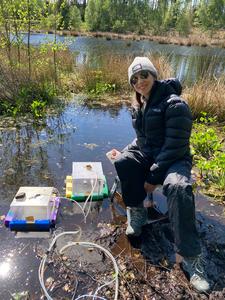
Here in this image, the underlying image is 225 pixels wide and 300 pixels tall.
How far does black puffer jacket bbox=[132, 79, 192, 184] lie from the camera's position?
94.4 inches

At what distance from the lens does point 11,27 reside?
612 cm

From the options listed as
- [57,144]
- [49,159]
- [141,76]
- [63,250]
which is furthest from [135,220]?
[57,144]

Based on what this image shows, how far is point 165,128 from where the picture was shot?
254 cm

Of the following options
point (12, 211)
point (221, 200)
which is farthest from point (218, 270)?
point (12, 211)

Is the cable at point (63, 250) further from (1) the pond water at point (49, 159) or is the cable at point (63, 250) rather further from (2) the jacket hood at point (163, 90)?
(2) the jacket hood at point (163, 90)

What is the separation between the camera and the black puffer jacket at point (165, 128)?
2.40m

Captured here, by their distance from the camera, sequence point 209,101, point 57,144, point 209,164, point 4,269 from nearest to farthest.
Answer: point 4,269 → point 209,164 → point 57,144 → point 209,101

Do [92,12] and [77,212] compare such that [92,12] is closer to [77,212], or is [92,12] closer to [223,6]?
[223,6]

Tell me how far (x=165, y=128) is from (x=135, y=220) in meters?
0.91

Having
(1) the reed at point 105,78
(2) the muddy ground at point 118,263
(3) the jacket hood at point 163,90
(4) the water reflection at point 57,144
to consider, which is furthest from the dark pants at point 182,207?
(1) the reed at point 105,78

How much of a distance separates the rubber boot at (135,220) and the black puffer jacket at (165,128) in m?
0.35

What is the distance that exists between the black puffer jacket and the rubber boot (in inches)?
13.9

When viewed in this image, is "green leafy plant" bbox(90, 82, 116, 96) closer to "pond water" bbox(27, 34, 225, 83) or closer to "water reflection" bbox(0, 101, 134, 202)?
"water reflection" bbox(0, 101, 134, 202)

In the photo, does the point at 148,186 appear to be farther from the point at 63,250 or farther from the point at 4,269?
the point at 4,269
